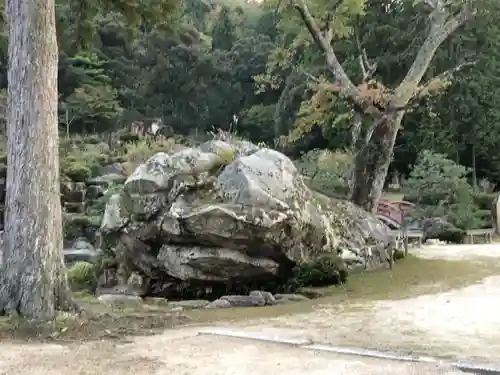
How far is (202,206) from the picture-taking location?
828 centimetres

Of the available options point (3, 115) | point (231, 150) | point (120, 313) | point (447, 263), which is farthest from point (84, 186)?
point (120, 313)

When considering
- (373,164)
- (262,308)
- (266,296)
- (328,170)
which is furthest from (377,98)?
(328,170)

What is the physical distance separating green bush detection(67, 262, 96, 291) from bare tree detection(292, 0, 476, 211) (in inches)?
222

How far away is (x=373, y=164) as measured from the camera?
12906mm

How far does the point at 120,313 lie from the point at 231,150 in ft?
12.0

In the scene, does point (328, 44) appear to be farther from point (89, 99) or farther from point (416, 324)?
point (89, 99)

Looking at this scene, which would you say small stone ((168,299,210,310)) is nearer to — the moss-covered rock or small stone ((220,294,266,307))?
small stone ((220,294,266,307))

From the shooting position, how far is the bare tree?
492 inches

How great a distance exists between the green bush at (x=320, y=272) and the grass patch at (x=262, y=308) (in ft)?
0.58

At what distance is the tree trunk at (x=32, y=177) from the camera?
19.3 feet

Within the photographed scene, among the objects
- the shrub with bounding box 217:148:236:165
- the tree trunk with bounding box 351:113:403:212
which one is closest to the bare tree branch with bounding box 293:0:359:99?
the tree trunk with bounding box 351:113:403:212

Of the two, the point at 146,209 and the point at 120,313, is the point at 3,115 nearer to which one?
the point at 146,209

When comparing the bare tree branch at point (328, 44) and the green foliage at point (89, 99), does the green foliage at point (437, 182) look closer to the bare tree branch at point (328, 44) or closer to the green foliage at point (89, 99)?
the bare tree branch at point (328, 44)

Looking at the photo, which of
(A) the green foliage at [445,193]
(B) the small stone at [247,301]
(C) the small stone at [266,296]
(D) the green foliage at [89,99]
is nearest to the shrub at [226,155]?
(C) the small stone at [266,296]
